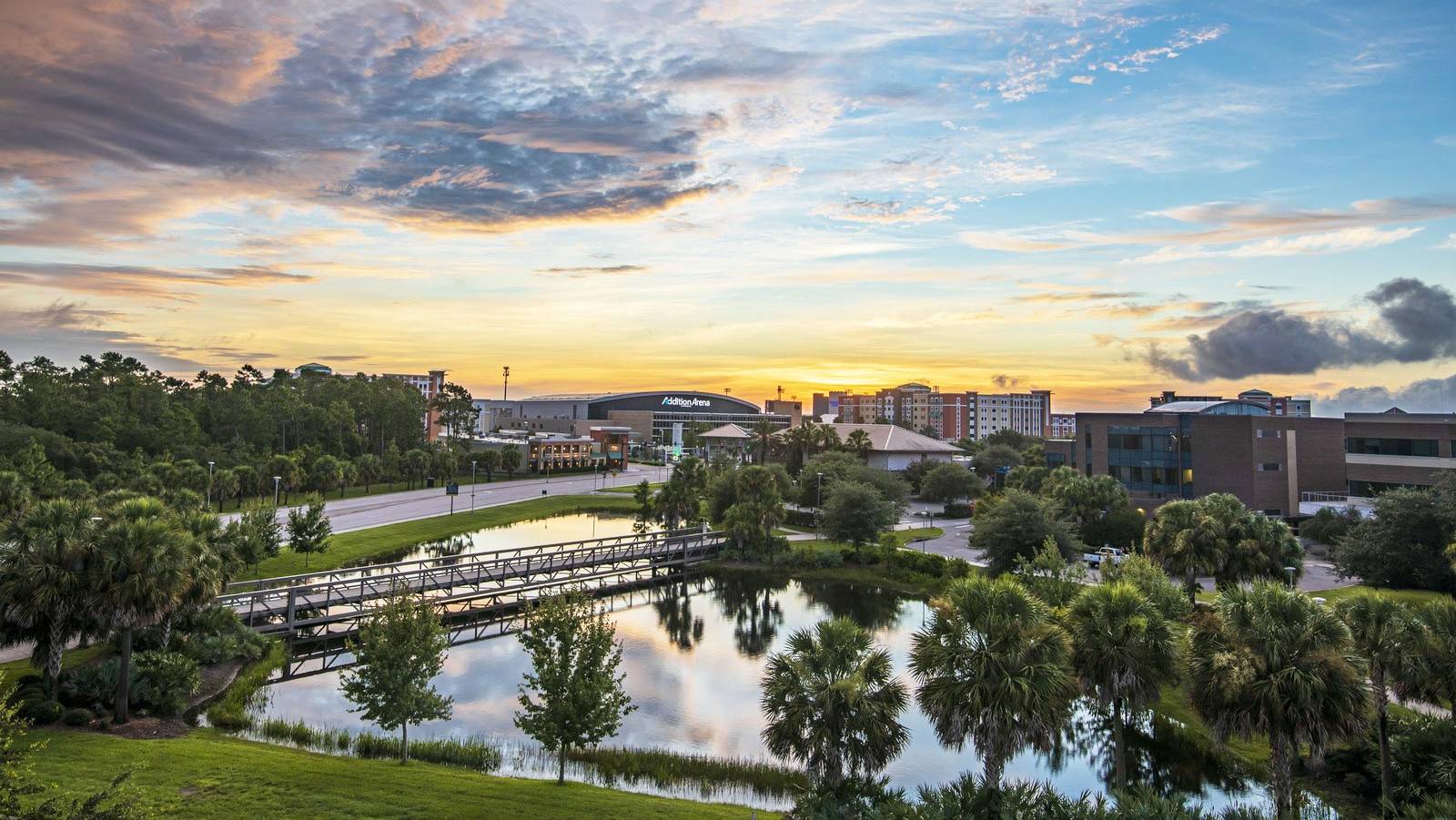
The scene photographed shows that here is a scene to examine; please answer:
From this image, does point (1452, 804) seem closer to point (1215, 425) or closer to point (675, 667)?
point (675, 667)

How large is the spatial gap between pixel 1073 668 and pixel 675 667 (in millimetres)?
16478

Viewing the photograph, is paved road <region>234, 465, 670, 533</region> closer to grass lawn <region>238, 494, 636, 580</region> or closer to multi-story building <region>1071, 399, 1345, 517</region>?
grass lawn <region>238, 494, 636, 580</region>

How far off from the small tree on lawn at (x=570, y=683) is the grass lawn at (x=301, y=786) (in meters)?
1.35

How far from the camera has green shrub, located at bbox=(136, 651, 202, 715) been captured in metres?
23.3

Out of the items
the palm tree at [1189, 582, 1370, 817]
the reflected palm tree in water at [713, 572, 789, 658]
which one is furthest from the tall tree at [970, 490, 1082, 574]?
the palm tree at [1189, 582, 1370, 817]

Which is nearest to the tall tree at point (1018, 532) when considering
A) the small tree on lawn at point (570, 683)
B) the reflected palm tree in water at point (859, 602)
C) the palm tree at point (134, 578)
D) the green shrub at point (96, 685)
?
the reflected palm tree in water at point (859, 602)

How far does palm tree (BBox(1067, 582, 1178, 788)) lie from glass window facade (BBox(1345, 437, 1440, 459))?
5334cm

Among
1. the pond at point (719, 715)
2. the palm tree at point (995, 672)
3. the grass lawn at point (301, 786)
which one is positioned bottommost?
the pond at point (719, 715)

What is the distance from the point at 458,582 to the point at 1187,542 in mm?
32293

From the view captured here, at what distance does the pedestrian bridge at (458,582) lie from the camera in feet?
111

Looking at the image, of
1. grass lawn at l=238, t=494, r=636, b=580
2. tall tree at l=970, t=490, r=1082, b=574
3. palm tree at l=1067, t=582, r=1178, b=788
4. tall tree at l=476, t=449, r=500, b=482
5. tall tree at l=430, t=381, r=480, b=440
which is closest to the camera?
palm tree at l=1067, t=582, r=1178, b=788

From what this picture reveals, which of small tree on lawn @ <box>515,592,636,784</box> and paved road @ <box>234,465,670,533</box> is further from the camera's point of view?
paved road @ <box>234,465,670,533</box>

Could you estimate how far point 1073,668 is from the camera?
19844 millimetres

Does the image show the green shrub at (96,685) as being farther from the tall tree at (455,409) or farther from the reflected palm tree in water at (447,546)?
the tall tree at (455,409)
